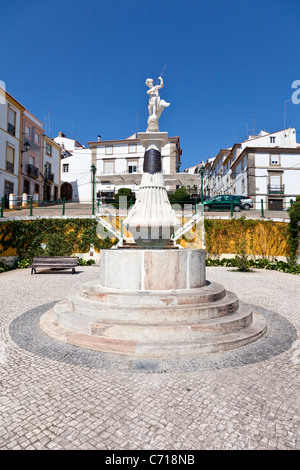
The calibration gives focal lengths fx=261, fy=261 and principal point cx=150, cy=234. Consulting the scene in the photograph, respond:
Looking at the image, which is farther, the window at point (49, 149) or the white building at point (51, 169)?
the window at point (49, 149)

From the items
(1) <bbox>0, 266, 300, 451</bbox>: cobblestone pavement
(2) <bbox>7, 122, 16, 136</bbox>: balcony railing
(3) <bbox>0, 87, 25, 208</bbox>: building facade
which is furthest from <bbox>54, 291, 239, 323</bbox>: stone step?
(2) <bbox>7, 122, 16, 136</bbox>: balcony railing

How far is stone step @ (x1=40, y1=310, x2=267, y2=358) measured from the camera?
11.2 ft

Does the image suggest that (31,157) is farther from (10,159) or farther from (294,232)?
(294,232)

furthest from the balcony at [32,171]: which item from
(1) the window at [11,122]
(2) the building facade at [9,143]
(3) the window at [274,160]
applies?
(3) the window at [274,160]

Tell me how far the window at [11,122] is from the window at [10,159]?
157cm

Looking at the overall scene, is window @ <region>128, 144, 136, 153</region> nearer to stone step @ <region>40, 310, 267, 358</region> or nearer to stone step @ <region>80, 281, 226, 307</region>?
stone step @ <region>80, 281, 226, 307</region>

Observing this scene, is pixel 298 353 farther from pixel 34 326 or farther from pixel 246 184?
pixel 246 184

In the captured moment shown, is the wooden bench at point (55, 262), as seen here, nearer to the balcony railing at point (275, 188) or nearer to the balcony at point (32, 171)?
the balcony at point (32, 171)

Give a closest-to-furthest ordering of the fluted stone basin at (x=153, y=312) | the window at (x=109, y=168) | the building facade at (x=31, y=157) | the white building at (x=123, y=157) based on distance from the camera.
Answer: the fluted stone basin at (x=153, y=312) < the building facade at (x=31, y=157) < the white building at (x=123, y=157) < the window at (x=109, y=168)

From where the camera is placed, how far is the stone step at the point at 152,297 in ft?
14.0

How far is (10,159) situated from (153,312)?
25.7m

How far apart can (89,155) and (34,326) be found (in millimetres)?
35977
